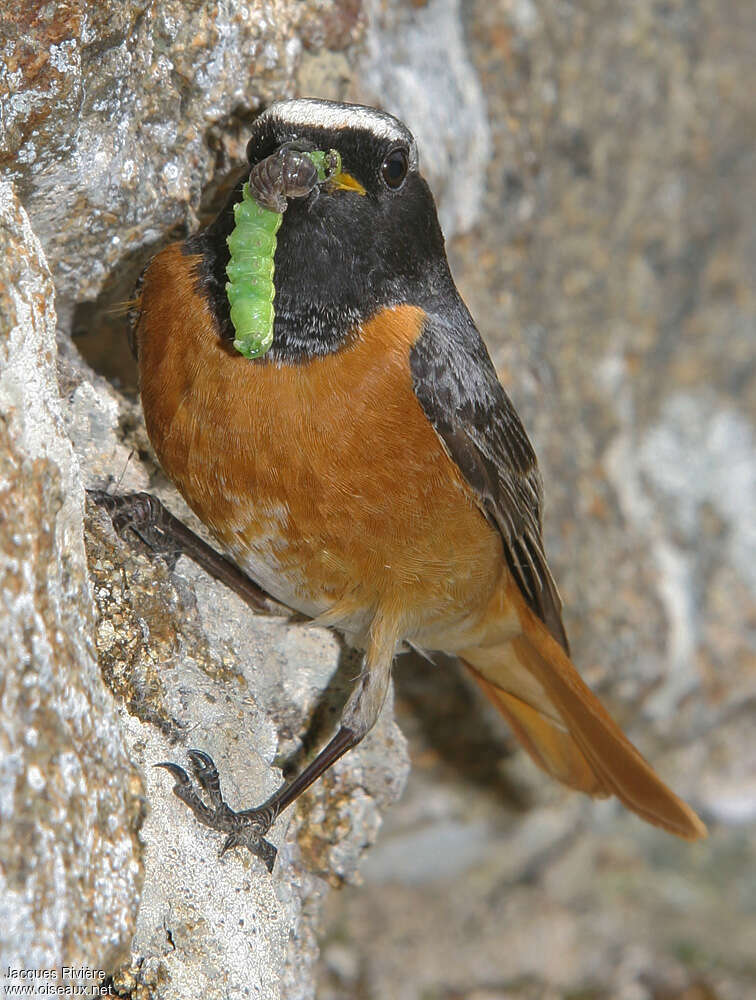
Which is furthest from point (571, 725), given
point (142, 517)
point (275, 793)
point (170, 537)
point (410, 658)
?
point (142, 517)

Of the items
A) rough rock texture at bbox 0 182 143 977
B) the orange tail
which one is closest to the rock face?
rough rock texture at bbox 0 182 143 977

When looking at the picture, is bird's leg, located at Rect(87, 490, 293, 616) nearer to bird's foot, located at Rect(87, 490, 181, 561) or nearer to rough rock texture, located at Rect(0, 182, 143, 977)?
bird's foot, located at Rect(87, 490, 181, 561)

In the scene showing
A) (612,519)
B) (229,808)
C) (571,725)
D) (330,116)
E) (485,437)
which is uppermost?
(330,116)

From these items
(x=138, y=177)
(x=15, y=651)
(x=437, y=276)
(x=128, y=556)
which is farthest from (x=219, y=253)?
(x=15, y=651)

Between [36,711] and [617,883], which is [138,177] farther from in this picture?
[617,883]

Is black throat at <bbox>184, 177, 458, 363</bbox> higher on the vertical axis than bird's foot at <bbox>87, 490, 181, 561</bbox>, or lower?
higher

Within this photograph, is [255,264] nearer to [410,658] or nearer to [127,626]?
[127,626]
